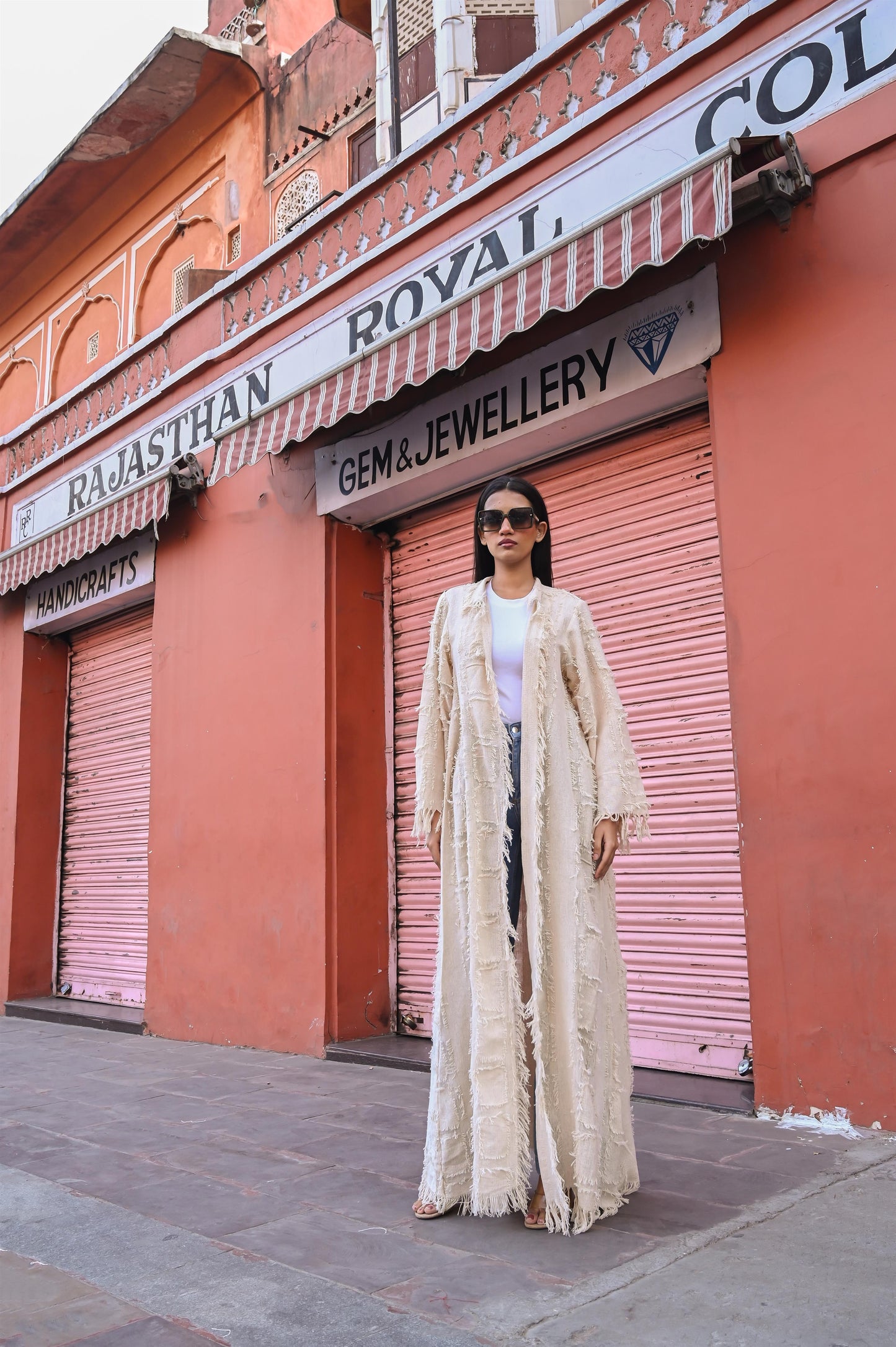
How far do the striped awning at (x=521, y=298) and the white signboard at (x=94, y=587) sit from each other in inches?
84.8

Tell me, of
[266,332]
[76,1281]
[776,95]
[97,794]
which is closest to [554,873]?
[76,1281]

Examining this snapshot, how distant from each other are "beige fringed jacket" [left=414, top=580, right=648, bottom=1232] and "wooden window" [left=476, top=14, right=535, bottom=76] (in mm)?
4318

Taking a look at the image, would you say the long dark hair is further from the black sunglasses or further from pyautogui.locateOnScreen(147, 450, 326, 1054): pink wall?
pyautogui.locateOnScreen(147, 450, 326, 1054): pink wall

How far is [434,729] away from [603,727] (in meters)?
0.51

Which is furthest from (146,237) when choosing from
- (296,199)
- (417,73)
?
(417,73)

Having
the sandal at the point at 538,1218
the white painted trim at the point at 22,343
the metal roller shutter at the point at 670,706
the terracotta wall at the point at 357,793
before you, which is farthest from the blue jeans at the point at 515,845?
the white painted trim at the point at 22,343

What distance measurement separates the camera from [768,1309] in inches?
86.6

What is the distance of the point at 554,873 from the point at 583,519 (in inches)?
115

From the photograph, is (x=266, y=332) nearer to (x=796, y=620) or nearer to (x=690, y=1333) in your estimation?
(x=796, y=620)

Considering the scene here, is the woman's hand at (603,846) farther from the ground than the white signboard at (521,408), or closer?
closer

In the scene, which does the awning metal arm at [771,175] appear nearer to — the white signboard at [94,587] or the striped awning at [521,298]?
the striped awning at [521,298]

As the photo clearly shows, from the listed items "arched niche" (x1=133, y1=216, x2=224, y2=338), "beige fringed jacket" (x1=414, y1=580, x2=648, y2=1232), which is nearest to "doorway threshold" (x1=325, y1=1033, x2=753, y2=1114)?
"beige fringed jacket" (x1=414, y1=580, x2=648, y2=1232)

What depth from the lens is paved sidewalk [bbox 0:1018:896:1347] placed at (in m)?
2.21

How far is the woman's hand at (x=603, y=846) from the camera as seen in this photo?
3.02 metres
